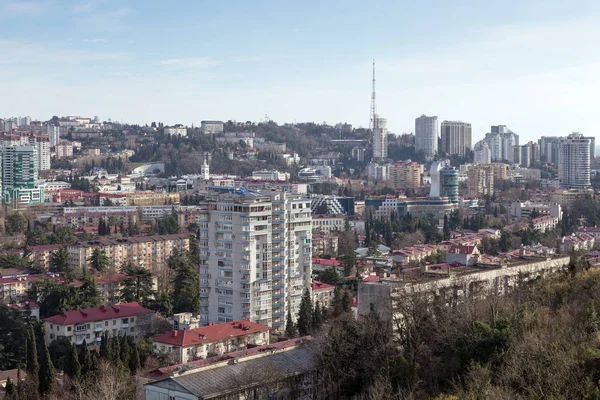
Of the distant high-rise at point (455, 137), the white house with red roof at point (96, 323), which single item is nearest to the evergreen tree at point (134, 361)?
the white house with red roof at point (96, 323)

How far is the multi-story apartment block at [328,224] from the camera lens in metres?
27.8

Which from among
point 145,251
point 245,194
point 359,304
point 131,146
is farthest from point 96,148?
point 359,304

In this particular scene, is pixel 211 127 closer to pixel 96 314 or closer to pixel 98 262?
pixel 98 262

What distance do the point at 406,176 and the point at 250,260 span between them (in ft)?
100

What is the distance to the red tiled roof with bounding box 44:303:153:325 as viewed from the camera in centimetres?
1380

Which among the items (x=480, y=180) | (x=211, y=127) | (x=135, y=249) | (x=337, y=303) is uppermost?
(x=211, y=127)

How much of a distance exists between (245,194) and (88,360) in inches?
174

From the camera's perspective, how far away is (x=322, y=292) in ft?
52.7

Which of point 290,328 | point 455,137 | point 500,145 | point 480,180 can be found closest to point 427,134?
point 455,137

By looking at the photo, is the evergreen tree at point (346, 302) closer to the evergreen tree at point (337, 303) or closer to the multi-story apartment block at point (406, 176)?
the evergreen tree at point (337, 303)

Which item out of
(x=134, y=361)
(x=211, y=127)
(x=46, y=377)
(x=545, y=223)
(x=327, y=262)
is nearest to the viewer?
(x=46, y=377)

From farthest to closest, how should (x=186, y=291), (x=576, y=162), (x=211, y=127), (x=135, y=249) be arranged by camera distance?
1. (x=211, y=127)
2. (x=576, y=162)
3. (x=135, y=249)
4. (x=186, y=291)

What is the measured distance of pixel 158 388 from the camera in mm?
8695

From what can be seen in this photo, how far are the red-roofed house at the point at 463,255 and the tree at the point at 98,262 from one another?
281 inches
